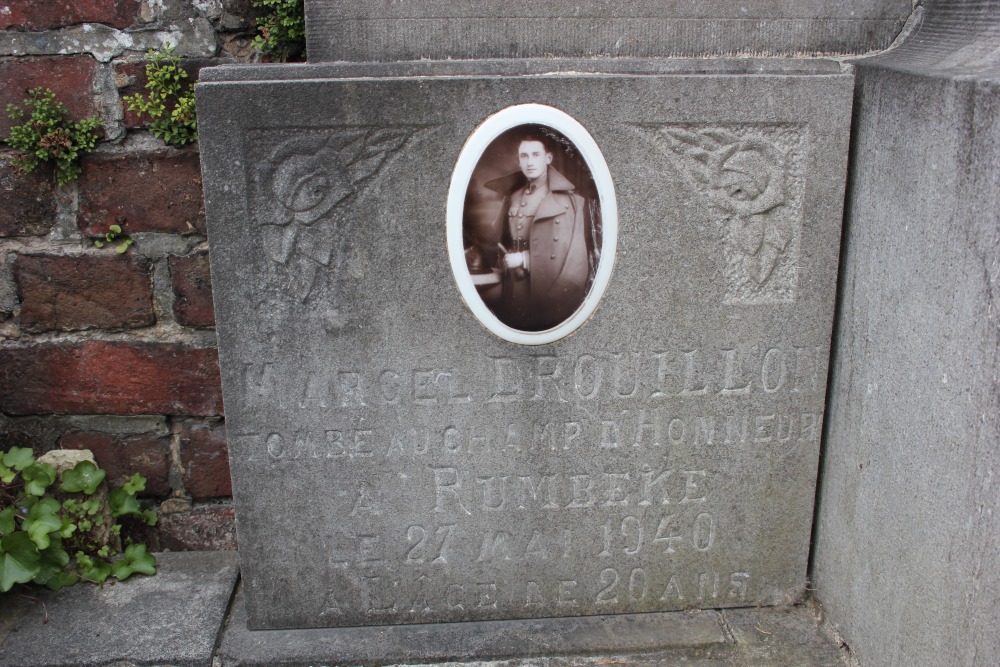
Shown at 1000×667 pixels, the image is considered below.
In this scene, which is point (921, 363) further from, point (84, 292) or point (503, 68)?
point (84, 292)

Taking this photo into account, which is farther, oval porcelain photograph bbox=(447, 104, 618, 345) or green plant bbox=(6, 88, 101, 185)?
green plant bbox=(6, 88, 101, 185)

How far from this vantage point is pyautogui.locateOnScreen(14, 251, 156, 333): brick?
2.13 metres

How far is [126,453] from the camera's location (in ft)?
7.47

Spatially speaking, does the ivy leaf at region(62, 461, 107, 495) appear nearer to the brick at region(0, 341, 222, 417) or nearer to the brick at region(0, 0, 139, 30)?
the brick at region(0, 341, 222, 417)

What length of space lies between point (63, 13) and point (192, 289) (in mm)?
709

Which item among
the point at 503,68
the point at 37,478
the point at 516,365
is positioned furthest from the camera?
the point at 37,478

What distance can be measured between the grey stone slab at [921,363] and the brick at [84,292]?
5.69 ft

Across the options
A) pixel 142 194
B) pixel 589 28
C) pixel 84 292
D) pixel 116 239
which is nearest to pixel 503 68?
pixel 589 28

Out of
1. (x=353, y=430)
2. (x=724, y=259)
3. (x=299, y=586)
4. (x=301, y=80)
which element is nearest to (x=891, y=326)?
(x=724, y=259)

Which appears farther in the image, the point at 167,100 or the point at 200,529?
the point at 200,529

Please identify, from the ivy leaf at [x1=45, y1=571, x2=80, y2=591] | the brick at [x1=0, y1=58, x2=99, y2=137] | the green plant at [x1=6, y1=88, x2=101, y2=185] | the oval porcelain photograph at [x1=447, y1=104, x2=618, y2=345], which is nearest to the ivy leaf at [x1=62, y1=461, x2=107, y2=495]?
the ivy leaf at [x1=45, y1=571, x2=80, y2=591]

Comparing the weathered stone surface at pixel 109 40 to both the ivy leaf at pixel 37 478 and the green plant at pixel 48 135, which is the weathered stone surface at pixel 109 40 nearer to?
the green plant at pixel 48 135

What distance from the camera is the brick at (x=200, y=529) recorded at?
2.34 meters

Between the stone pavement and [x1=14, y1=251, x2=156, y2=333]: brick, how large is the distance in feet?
2.27
